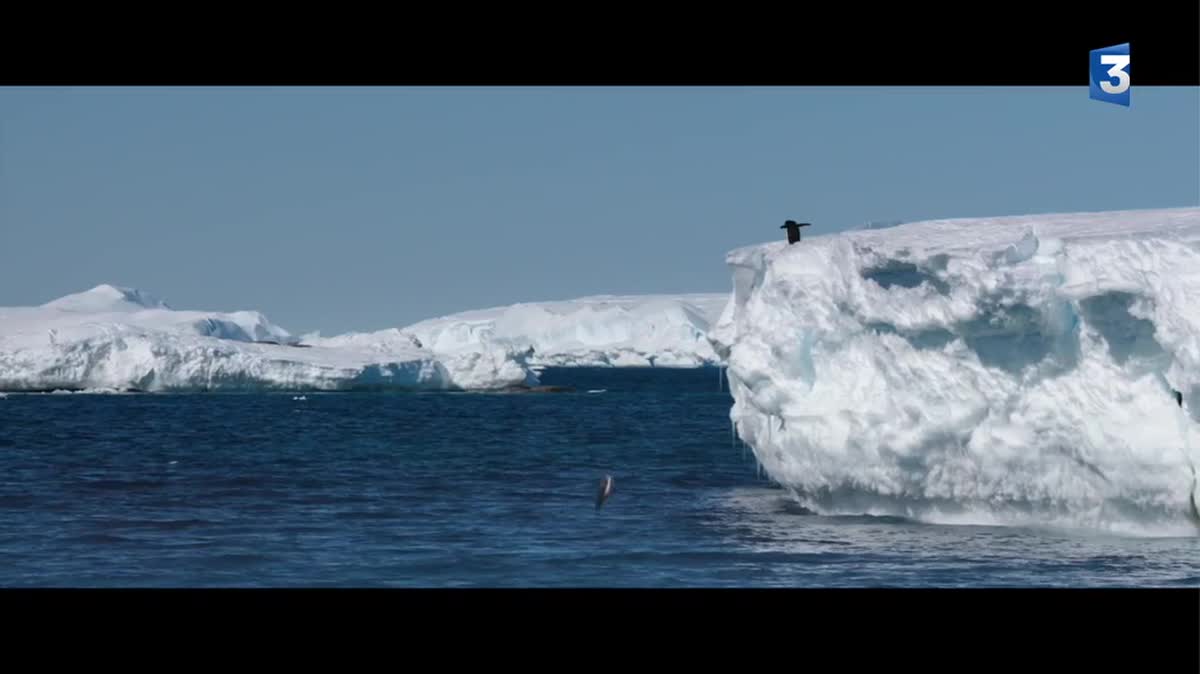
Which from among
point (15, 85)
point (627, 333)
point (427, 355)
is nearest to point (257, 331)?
point (427, 355)

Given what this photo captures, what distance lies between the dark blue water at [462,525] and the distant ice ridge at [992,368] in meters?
0.47

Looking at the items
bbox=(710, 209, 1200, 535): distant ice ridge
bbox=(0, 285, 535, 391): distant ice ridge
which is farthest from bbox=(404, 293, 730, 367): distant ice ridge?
bbox=(710, 209, 1200, 535): distant ice ridge

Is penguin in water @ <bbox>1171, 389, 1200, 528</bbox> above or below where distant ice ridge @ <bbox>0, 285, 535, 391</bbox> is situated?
below

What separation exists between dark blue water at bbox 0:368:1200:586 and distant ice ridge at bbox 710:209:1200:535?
1.55ft

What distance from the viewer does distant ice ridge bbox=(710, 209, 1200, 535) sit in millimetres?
13812

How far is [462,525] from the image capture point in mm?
17594

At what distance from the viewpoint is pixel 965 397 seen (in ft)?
49.4

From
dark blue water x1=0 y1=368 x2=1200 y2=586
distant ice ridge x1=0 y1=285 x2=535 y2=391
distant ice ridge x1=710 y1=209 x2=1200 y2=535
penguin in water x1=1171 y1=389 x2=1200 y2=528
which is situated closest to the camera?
dark blue water x1=0 y1=368 x2=1200 y2=586
